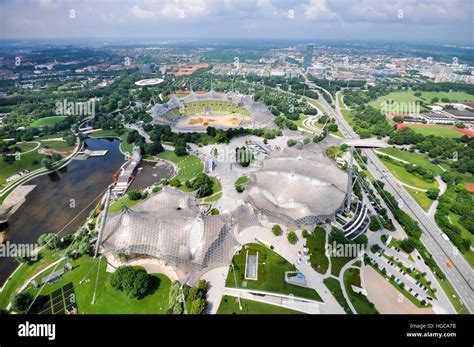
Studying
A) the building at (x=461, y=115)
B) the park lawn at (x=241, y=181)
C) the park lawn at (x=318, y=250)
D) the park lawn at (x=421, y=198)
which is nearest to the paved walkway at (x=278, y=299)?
the park lawn at (x=318, y=250)

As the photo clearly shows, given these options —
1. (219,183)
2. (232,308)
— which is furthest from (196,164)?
(232,308)

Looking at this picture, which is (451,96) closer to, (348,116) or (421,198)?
(348,116)

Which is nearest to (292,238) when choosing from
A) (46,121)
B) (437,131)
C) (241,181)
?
(241,181)

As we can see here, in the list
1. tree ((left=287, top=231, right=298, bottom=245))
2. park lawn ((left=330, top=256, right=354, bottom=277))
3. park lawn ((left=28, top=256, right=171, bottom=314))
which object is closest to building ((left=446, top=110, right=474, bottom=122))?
park lawn ((left=330, top=256, right=354, bottom=277))

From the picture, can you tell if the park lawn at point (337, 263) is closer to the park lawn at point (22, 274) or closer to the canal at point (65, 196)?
the park lawn at point (22, 274)

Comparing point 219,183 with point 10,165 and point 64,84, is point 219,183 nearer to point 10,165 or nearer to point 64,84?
point 10,165

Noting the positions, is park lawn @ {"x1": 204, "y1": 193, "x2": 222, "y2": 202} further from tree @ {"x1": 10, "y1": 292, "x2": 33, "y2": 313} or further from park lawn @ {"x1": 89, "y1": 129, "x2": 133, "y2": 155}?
park lawn @ {"x1": 89, "y1": 129, "x2": 133, "y2": 155}
